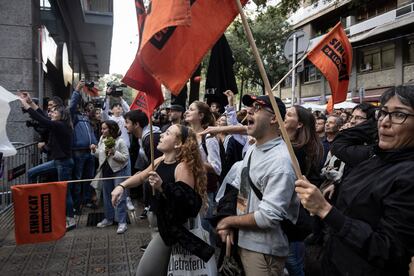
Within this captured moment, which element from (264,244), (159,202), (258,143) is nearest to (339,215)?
(264,244)

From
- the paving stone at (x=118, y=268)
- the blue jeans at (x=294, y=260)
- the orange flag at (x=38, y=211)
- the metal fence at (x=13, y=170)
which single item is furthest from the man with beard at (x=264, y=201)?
the metal fence at (x=13, y=170)

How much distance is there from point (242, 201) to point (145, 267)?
1.09 metres

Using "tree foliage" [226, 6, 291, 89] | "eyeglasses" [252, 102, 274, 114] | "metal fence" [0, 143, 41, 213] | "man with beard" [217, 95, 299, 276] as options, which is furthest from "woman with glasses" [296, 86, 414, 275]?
"tree foliage" [226, 6, 291, 89]

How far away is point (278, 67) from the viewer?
103 ft

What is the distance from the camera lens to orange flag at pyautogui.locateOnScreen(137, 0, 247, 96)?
8.51 ft

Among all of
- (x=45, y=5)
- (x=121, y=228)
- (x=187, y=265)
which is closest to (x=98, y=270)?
(x=121, y=228)

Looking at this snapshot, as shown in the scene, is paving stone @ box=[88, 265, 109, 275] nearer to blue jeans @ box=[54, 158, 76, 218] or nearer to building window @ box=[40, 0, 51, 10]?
blue jeans @ box=[54, 158, 76, 218]

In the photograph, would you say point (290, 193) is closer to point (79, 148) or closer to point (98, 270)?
point (98, 270)

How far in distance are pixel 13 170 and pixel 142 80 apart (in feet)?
13.9

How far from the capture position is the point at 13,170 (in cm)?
612

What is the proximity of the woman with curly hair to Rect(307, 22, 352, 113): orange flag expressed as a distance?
3324mm

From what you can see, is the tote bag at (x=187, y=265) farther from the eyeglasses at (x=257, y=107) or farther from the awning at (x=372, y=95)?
the awning at (x=372, y=95)

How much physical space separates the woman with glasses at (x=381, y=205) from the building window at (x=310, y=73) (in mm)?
34860

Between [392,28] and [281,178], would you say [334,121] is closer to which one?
[281,178]
